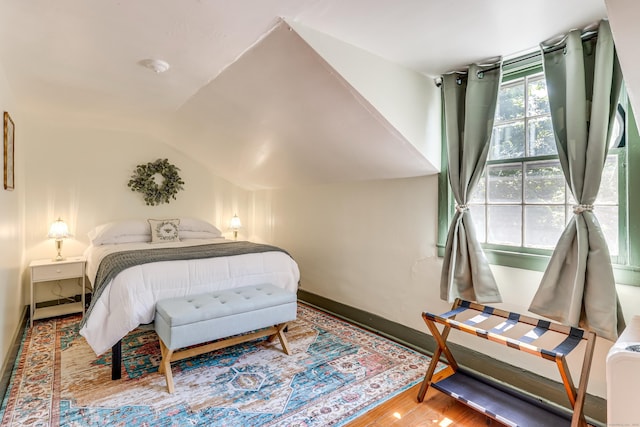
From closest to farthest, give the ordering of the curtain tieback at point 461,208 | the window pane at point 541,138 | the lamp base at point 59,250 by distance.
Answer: the window pane at point 541,138
the curtain tieback at point 461,208
the lamp base at point 59,250

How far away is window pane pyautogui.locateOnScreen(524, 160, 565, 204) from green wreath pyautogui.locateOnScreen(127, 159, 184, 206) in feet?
13.4

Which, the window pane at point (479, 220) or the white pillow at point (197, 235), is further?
the white pillow at point (197, 235)

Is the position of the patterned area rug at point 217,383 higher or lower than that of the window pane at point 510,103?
lower

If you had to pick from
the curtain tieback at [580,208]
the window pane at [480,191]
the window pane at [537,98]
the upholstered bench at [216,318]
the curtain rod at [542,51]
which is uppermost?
the curtain rod at [542,51]

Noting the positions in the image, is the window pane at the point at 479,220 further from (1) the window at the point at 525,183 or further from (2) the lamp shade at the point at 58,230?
(2) the lamp shade at the point at 58,230

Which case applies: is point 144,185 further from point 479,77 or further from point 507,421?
point 507,421

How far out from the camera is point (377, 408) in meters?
1.95

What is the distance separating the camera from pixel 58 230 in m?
3.54

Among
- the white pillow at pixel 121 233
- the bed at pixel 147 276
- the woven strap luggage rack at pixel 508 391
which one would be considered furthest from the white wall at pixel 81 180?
the woven strap luggage rack at pixel 508 391

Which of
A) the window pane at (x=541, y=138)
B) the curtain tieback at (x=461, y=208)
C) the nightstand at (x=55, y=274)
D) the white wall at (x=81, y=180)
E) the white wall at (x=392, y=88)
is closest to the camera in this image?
the white wall at (x=392, y=88)

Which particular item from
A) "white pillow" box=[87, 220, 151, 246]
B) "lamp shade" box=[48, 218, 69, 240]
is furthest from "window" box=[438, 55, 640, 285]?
"lamp shade" box=[48, 218, 69, 240]

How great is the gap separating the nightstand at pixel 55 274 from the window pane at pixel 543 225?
160 inches

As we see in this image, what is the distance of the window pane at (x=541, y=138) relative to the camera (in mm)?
2070

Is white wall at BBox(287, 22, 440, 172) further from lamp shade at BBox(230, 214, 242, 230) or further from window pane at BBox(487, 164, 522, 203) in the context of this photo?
lamp shade at BBox(230, 214, 242, 230)
